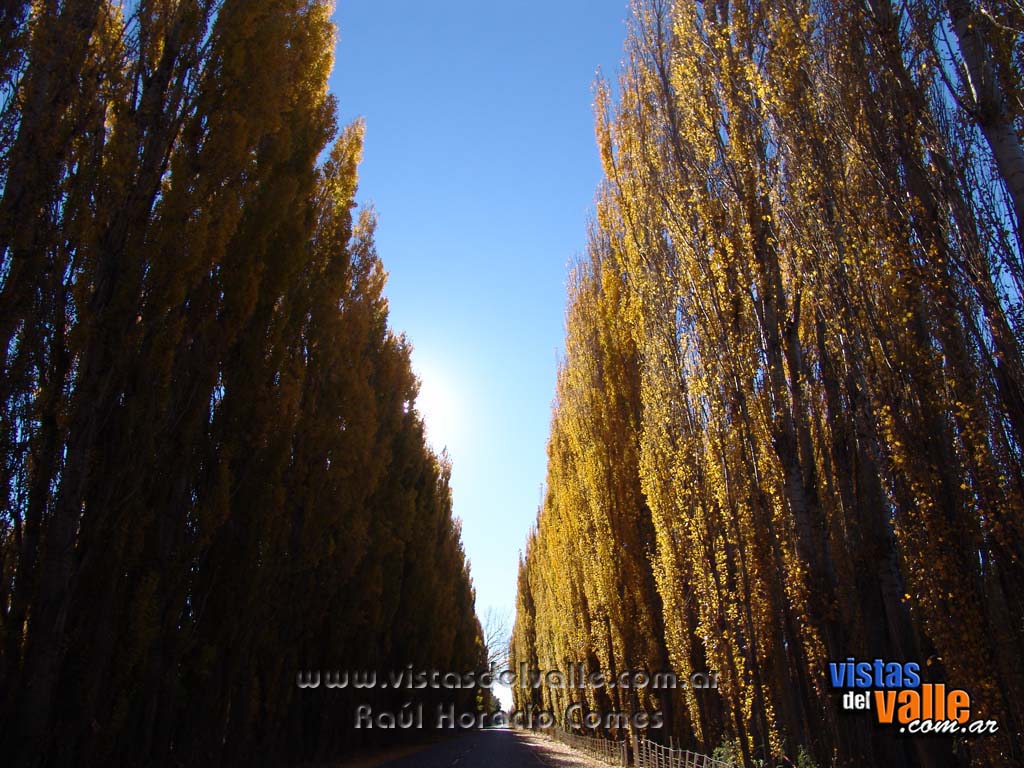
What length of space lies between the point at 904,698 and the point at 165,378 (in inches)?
317

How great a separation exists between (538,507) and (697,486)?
29427 mm

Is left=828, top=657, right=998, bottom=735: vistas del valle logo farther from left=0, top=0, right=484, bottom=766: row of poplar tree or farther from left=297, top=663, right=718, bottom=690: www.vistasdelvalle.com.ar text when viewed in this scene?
left=0, top=0, right=484, bottom=766: row of poplar tree

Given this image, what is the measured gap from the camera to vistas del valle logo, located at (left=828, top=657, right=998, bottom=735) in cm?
430

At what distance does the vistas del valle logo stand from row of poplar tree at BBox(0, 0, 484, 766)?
7.21 m

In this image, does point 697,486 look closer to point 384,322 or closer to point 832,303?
point 832,303

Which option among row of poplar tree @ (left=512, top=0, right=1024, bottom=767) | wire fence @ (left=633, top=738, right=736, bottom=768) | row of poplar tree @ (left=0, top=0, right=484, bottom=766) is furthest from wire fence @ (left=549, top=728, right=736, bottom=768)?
row of poplar tree @ (left=0, top=0, right=484, bottom=766)

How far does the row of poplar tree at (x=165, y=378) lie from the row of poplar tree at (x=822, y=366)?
6094mm

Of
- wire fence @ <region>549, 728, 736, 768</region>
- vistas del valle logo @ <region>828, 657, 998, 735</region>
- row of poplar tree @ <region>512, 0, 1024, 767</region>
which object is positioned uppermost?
row of poplar tree @ <region>512, 0, 1024, 767</region>

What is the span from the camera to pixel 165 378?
6.65 m

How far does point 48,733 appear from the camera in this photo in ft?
17.1

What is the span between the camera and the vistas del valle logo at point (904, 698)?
4.30 metres

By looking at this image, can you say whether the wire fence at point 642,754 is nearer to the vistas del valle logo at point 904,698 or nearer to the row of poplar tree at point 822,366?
the row of poplar tree at point 822,366

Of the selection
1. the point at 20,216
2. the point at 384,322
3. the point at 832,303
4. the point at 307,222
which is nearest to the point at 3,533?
the point at 20,216

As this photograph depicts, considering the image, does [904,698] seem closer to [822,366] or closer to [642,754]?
[822,366]
